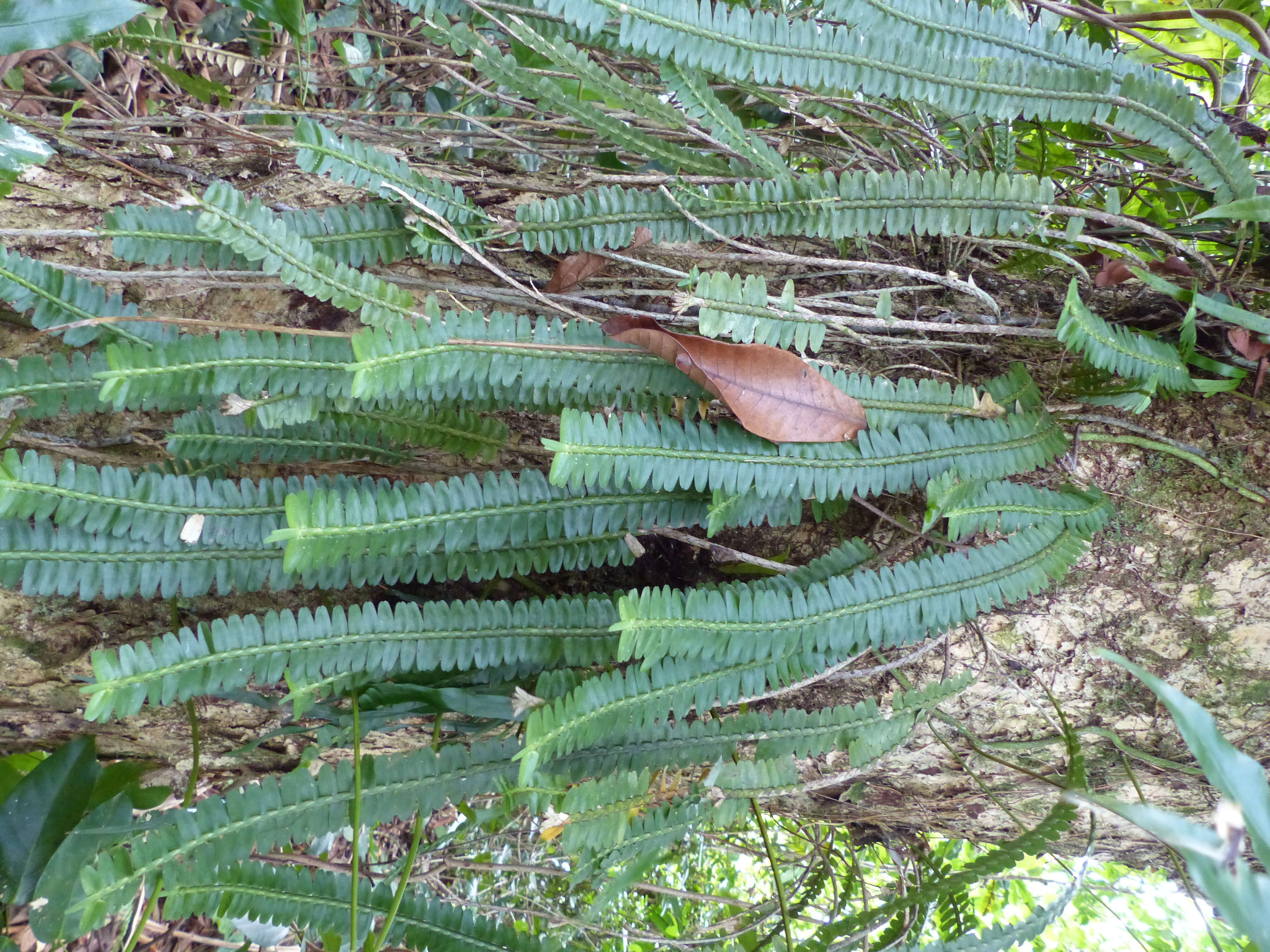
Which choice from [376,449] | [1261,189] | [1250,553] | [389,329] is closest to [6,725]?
[376,449]

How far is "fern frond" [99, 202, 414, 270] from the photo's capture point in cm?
124

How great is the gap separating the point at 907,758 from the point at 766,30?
4.81ft

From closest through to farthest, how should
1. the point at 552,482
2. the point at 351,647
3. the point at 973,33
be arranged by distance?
the point at 552,482 → the point at 351,647 → the point at 973,33

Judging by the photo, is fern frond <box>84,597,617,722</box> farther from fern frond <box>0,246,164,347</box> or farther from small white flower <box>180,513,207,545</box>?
fern frond <box>0,246,164,347</box>

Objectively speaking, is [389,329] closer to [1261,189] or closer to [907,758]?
[907,758]

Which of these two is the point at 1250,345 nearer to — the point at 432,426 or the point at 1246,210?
the point at 1246,210

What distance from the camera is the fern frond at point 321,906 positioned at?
115 centimetres

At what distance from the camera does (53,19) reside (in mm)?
1258

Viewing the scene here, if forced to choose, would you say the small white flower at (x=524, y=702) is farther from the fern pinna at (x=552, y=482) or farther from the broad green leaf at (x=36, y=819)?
the broad green leaf at (x=36, y=819)

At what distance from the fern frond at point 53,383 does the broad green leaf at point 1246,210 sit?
1.74 m

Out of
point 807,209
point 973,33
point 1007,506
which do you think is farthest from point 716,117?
point 1007,506

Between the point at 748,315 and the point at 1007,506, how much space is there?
515mm

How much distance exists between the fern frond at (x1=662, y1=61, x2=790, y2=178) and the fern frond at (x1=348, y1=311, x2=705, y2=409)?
40cm

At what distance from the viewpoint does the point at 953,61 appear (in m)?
1.25
